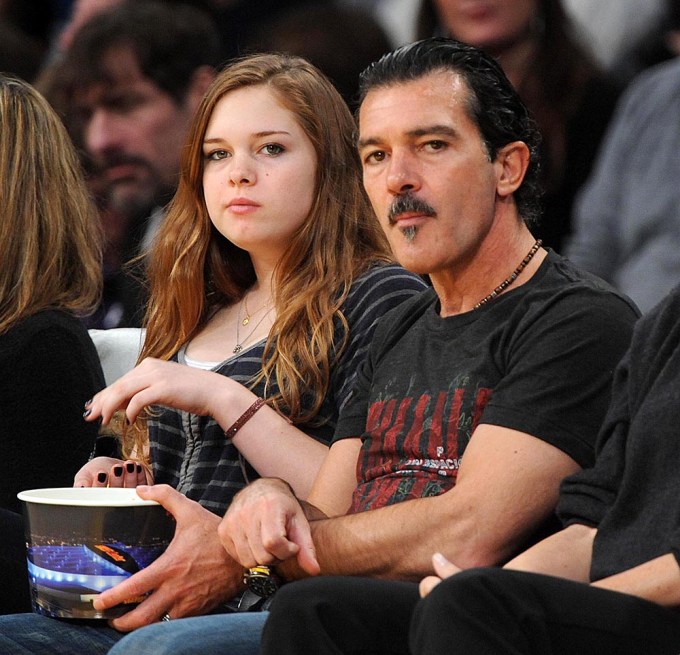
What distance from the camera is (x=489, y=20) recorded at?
3660 millimetres

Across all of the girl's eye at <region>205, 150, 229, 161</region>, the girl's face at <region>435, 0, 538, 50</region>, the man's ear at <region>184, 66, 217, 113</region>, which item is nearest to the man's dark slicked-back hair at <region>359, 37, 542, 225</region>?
the girl's eye at <region>205, 150, 229, 161</region>

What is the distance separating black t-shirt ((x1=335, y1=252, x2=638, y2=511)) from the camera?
191cm

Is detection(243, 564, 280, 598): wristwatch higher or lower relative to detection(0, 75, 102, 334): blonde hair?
lower

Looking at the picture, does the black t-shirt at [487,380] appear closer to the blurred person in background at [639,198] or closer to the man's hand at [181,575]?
the man's hand at [181,575]

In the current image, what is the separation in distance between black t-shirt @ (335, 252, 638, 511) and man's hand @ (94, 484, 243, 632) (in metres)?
0.25

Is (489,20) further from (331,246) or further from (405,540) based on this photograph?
(405,540)

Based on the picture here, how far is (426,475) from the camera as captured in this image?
2.06 meters

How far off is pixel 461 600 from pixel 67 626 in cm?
94

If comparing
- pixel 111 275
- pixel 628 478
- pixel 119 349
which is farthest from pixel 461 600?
pixel 111 275

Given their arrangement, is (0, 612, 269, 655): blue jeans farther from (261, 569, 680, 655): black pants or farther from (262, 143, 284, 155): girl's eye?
(262, 143, 284, 155): girl's eye

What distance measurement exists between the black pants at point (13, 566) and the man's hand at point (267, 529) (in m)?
0.56

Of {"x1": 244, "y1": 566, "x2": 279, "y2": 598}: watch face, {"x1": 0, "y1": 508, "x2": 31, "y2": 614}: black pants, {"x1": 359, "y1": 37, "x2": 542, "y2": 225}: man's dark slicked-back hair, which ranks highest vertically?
{"x1": 359, "y1": 37, "x2": 542, "y2": 225}: man's dark slicked-back hair

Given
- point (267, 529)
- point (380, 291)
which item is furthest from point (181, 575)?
point (380, 291)

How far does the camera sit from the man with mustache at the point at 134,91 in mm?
4633
